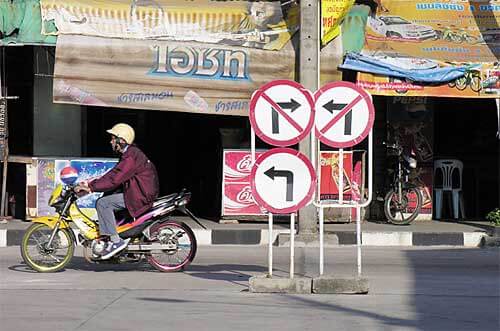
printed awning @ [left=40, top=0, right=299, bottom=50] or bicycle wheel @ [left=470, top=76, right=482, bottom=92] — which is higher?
printed awning @ [left=40, top=0, right=299, bottom=50]

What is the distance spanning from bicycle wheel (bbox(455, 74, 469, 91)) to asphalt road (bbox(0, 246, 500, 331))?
3003mm

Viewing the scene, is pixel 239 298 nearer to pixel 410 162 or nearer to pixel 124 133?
pixel 124 133

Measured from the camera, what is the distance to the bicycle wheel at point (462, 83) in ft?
48.0

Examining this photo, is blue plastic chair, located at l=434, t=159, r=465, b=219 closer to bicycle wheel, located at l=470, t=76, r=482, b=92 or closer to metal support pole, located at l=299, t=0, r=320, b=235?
bicycle wheel, located at l=470, t=76, r=482, b=92

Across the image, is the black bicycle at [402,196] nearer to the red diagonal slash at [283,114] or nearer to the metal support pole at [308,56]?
the metal support pole at [308,56]

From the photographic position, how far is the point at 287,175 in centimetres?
949

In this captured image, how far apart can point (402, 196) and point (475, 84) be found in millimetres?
2189

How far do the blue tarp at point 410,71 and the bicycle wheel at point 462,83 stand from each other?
9 centimetres

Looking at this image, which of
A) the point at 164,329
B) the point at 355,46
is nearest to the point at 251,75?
the point at 355,46

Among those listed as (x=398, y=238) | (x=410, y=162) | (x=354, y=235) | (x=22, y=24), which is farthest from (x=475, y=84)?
(x=22, y=24)

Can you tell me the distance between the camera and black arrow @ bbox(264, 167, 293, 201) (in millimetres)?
9484

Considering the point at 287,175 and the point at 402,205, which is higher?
the point at 287,175

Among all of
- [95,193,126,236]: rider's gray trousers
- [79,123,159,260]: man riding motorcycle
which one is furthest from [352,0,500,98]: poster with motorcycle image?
[95,193,126,236]: rider's gray trousers

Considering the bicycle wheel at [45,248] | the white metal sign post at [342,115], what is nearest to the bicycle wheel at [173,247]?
the bicycle wheel at [45,248]
